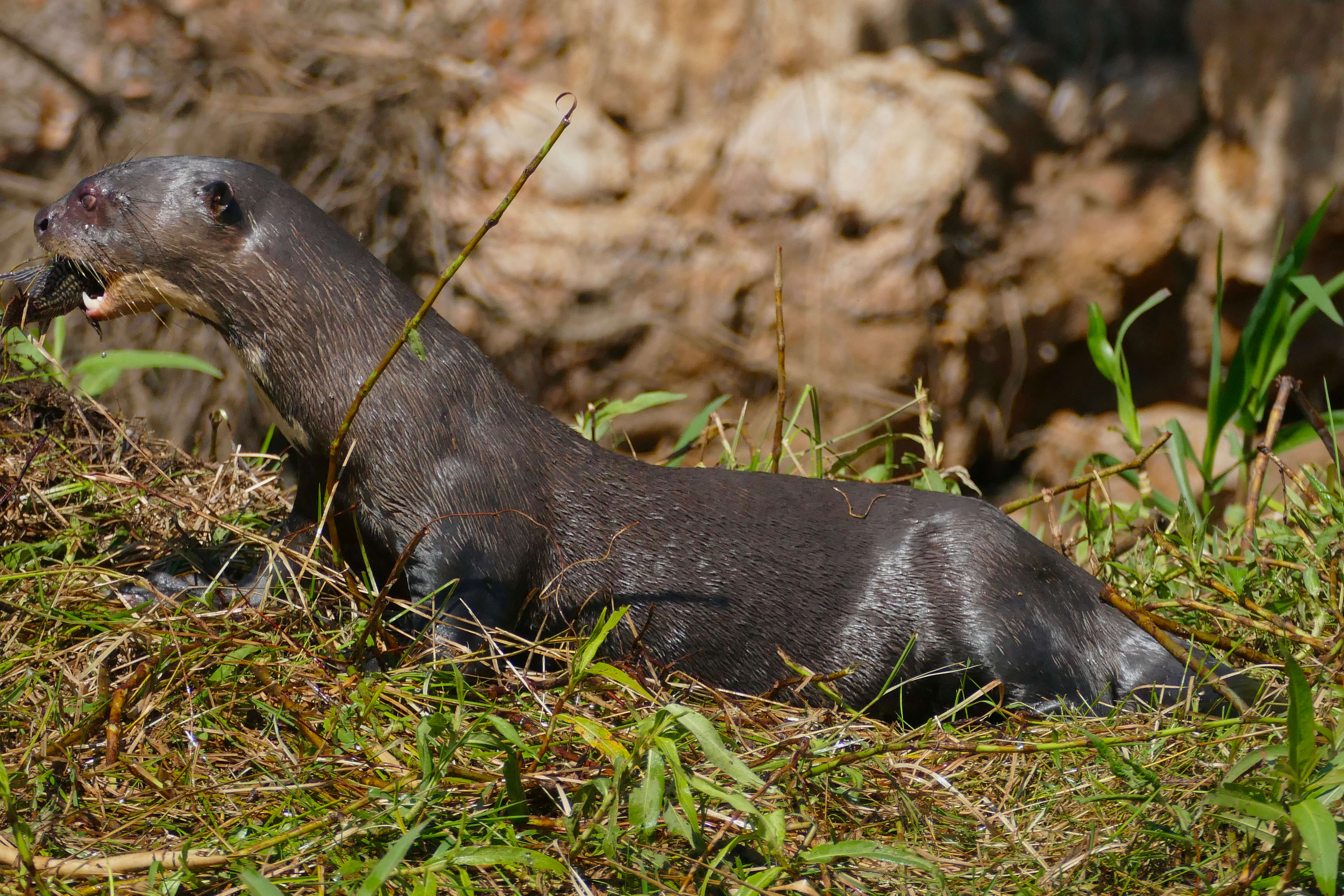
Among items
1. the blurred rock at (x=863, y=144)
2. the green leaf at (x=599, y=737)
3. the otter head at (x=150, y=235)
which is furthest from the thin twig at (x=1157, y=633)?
the blurred rock at (x=863, y=144)

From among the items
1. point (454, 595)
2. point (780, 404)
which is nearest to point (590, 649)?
point (454, 595)

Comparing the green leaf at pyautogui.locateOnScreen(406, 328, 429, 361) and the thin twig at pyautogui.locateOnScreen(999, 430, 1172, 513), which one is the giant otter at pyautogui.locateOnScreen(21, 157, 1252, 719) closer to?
the green leaf at pyautogui.locateOnScreen(406, 328, 429, 361)

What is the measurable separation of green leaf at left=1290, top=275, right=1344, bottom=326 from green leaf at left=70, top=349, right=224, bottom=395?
266 centimetres

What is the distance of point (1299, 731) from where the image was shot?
4.93 feet

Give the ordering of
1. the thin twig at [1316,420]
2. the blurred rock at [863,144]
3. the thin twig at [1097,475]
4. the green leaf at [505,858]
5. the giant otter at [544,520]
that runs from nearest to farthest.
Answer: the green leaf at [505,858], the giant otter at [544,520], the thin twig at [1316,420], the thin twig at [1097,475], the blurred rock at [863,144]

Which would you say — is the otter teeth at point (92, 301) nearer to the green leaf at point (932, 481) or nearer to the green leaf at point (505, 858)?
the green leaf at point (505, 858)

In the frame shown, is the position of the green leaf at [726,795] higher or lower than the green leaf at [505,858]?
higher

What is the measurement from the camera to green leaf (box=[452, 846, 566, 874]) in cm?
148

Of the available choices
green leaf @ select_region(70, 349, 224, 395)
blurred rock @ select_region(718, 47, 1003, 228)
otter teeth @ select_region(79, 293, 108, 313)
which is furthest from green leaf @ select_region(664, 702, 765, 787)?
blurred rock @ select_region(718, 47, 1003, 228)

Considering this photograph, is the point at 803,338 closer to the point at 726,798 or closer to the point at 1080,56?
the point at 1080,56

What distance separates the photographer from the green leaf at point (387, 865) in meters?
1.40

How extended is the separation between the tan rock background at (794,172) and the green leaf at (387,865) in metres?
3.73

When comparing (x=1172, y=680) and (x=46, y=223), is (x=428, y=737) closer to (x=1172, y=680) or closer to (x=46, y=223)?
(x=46, y=223)

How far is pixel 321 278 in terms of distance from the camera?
2.27 metres
